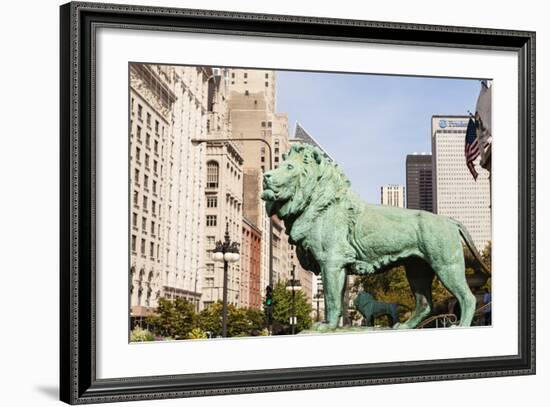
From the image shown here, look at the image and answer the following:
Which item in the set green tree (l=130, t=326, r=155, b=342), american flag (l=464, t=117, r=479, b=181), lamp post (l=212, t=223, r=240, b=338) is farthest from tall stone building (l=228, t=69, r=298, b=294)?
american flag (l=464, t=117, r=479, b=181)

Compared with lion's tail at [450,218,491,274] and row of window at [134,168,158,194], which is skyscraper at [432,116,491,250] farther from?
row of window at [134,168,158,194]

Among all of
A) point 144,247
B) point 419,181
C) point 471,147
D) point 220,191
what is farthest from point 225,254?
point 471,147

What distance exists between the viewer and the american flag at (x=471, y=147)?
9.84 meters

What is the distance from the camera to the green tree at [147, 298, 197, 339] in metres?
8.66

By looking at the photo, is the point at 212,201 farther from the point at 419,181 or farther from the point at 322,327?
the point at 419,181

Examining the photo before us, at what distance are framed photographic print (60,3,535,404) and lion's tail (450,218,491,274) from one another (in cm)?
2

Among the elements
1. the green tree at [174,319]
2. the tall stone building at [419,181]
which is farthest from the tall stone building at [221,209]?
the tall stone building at [419,181]

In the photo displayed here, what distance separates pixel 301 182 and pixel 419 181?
1.05 m

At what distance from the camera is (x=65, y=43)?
8.21 metres

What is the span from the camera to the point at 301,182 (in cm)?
936

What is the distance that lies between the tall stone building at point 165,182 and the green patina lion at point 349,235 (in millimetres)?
704

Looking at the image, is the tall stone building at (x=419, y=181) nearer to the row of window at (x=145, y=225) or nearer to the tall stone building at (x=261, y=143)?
the tall stone building at (x=261, y=143)

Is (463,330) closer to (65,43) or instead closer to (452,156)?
(452,156)

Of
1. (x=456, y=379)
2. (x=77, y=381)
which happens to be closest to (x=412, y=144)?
(x=456, y=379)
